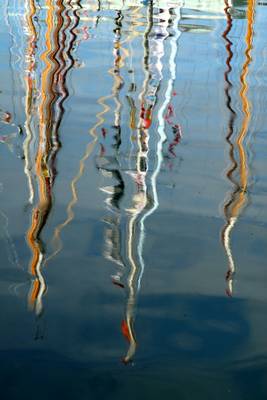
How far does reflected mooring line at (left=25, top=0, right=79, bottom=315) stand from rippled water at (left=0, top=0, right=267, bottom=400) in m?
0.02

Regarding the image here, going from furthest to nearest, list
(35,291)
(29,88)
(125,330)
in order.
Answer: (29,88), (35,291), (125,330)

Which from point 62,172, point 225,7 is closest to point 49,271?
point 62,172

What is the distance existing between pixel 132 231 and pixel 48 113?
153 inches

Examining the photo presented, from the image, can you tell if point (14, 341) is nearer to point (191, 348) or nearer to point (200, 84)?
point (191, 348)

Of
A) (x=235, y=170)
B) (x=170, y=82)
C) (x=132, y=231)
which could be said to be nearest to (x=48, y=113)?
(x=170, y=82)

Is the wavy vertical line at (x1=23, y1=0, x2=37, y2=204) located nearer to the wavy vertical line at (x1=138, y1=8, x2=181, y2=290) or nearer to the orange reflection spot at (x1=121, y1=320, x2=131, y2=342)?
the wavy vertical line at (x1=138, y1=8, x2=181, y2=290)

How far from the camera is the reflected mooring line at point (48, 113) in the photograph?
4.79 meters

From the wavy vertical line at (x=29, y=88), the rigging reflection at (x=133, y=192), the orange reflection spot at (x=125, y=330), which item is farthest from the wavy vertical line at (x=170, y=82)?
the wavy vertical line at (x=29, y=88)

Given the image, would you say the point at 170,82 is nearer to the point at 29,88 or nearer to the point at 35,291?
the point at 29,88

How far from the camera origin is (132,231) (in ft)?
17.5

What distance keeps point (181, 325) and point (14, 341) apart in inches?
38.4

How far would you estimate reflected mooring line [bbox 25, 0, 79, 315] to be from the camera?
479 centimetres

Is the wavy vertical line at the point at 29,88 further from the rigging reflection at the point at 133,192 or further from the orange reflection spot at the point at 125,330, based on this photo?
the orange reflection spot at the point at 125,330

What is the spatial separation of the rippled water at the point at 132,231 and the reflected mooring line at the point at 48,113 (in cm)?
2
